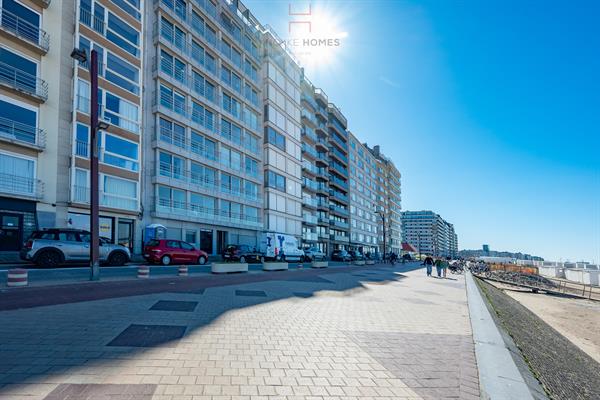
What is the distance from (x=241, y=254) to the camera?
85.3ft

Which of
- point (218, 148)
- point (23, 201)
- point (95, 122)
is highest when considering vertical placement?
point (218, 148)

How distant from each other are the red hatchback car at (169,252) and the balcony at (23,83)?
1122cm

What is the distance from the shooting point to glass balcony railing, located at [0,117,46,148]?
717 inches

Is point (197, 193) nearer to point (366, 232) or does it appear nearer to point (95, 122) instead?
point (95, 122)

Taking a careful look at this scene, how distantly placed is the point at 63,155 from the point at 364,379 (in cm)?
2426

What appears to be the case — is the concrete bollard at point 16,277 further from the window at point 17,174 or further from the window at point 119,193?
the window at point 119,193

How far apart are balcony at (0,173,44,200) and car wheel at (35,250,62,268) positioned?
6.48 m

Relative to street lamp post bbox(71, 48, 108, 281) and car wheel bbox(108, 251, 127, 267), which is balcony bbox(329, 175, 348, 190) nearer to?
car wheel bbox(108, 251, 127, 267)

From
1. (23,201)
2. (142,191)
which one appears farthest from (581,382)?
(142,191)

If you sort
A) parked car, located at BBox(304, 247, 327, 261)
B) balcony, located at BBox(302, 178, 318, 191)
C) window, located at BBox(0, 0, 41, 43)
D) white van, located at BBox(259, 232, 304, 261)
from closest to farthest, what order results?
window, located at BBox(0, 0, 41, 43), white van, located at BBox(259, 232, 304, 261), parked car, located at BBox(304, 247, 327, 261), balcony, located at BBox(302, 178, 318, 191)

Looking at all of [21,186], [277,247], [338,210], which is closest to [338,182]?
[338,210]

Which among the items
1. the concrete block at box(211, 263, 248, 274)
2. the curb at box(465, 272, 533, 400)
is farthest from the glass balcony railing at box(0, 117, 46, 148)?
the curb at box(465, 272, 533, 400)

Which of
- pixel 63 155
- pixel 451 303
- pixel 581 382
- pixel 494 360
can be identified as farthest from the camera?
pixel 63 155

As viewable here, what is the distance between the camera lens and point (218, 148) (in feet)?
111
